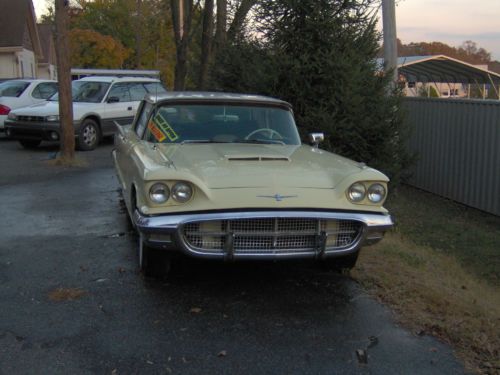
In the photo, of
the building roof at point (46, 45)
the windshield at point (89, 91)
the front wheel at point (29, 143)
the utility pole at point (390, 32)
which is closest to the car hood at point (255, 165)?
the utility pole at point (390, 32)

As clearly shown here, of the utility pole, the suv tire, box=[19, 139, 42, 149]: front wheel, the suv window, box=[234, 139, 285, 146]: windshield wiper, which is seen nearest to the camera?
box=[234, 139, 285, 146]: windshield wiper

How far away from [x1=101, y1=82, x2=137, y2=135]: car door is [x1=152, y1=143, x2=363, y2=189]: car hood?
9299mm

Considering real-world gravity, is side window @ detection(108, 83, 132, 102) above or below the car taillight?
above

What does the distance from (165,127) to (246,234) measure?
1884mm

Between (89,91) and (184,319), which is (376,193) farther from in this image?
(89,91)

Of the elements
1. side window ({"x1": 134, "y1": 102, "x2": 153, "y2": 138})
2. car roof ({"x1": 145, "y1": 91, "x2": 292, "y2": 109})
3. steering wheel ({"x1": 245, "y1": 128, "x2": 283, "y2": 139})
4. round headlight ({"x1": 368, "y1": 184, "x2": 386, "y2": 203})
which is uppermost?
car roof ({"x1": 145, "y1": 91, "x2": 292, "y2": 109})

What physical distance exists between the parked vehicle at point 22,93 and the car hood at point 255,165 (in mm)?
11676

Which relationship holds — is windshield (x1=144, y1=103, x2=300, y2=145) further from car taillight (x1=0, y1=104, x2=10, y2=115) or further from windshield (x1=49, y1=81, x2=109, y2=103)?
car taillight (x1=0, y1=104, x2=10, y2=115)

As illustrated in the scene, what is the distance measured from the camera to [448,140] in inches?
410

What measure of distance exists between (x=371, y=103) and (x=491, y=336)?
533cm

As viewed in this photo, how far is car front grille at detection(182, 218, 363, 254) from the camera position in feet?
13.7

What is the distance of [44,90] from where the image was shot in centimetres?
1630

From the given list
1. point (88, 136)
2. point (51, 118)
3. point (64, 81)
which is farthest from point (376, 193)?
point (88, 136)

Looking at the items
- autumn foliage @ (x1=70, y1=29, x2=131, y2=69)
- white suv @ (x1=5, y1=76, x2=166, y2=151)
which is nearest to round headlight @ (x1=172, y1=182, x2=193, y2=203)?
white suv @ (x1=5, y1=76, x2=166, y2=151)
